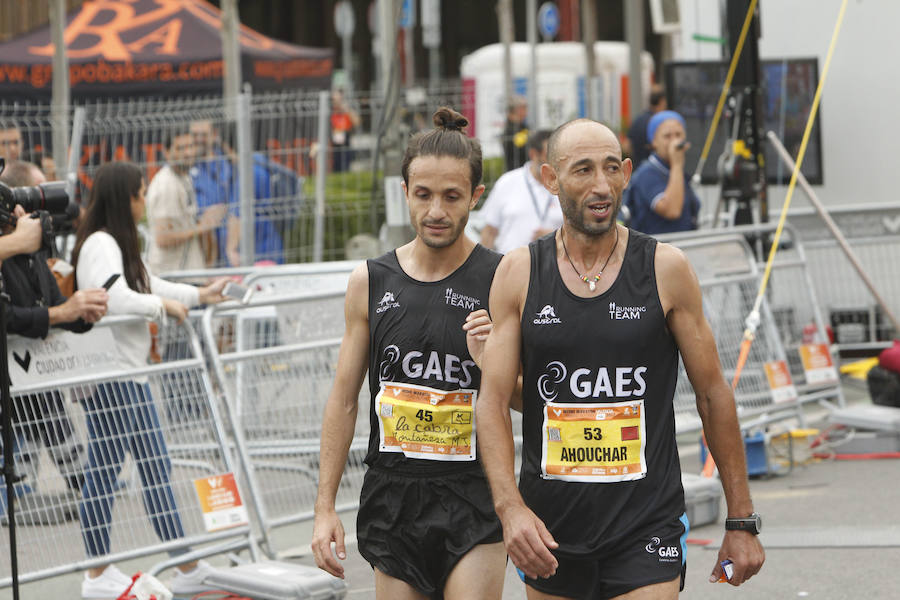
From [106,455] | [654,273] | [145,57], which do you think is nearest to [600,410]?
[654,273]

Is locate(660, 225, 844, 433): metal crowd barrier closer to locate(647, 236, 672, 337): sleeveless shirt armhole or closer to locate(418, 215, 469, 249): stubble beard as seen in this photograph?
locate(418, 215, 469, 249): stubble beard

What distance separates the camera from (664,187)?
10.2m

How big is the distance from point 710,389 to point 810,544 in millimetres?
3610

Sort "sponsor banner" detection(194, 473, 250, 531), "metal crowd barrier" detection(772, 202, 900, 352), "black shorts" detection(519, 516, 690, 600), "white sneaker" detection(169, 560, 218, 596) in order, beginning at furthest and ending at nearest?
1. "metal crowd barrier" detection(772, 202, 900, 352)
2. "sponsor banner" detection(194, 473, 250, 531)
3. "white sneaker" detection(169, 560, 218, 596)
4. "black shorts" detection(519, 516, 690, 600)

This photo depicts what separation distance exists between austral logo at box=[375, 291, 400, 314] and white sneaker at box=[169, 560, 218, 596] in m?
2.51

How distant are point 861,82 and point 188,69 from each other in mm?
8535

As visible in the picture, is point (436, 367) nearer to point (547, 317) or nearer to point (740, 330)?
point (547, 317)

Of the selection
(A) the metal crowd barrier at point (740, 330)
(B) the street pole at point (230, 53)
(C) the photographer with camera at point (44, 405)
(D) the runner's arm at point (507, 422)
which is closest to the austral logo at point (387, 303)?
(D) the runner's arm at point (507, 422)

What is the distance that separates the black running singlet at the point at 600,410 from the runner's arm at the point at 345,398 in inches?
27.1

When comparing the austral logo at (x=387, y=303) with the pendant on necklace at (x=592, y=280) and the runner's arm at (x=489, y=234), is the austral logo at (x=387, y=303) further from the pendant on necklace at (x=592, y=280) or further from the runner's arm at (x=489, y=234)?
the runner's arm at (x=489, y=234)

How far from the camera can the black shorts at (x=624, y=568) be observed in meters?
3.66

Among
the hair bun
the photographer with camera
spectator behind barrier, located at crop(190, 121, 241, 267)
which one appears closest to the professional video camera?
the photographer with camera

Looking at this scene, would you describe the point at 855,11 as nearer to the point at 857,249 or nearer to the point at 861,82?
the point at 861,82

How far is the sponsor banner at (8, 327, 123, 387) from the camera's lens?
20.7 ft
